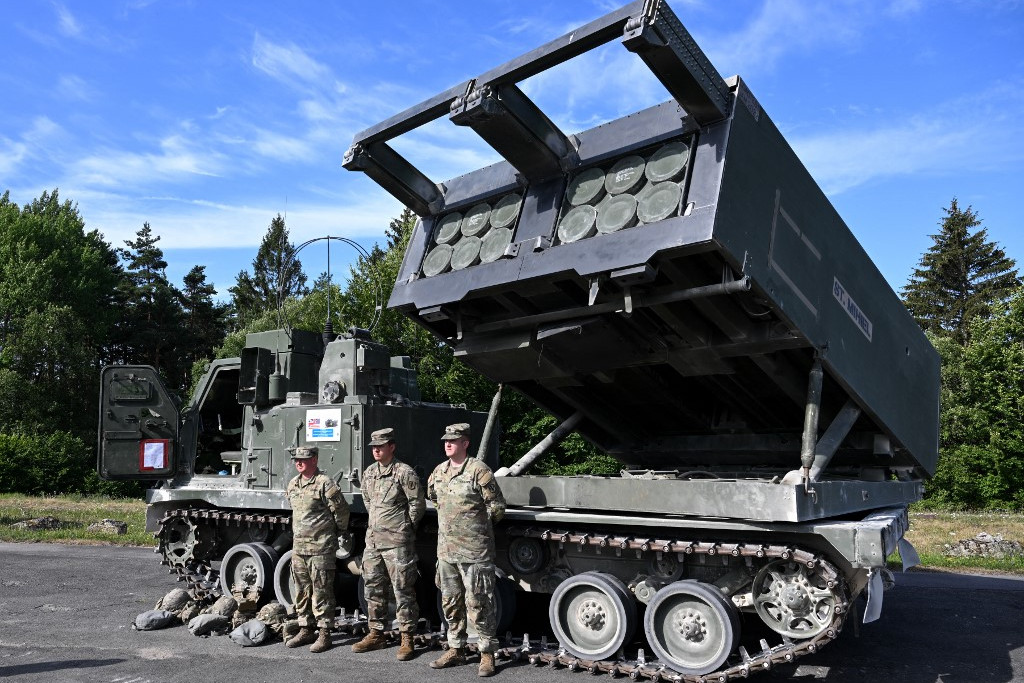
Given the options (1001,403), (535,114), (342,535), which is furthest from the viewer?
(1001,403)

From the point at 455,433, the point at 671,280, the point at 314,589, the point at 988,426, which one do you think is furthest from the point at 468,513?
the point at 988,426

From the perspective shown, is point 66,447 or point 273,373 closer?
point 273,373

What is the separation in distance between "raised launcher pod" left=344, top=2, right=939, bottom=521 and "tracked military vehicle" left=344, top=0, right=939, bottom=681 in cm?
2

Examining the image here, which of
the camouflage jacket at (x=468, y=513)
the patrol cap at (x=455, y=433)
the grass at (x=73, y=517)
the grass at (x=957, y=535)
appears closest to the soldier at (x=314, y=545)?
the camouflage jacket at (x=468, y=513)

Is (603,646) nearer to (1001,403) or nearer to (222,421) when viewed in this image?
(222,421)

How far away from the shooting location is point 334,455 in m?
7.75

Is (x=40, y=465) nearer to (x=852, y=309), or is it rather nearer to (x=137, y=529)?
(x=137, y=529)

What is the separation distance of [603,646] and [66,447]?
2996cm

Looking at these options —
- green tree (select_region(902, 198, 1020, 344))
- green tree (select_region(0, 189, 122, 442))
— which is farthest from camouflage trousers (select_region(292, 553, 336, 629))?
green tree (select_region(902, 198, 1020, 344))

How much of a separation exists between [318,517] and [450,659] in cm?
168

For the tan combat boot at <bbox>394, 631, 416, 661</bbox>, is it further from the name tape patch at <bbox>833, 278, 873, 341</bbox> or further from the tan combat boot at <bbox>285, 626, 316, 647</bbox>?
the name tape patch at <bbox>833, 278, 873, 341</bbox>

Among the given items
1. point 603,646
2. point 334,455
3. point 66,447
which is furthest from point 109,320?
point 603,646

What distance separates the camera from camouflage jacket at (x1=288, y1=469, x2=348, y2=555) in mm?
7113

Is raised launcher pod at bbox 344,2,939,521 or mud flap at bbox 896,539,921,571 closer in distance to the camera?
raised launcher pod at bbox 344,2,939,521
